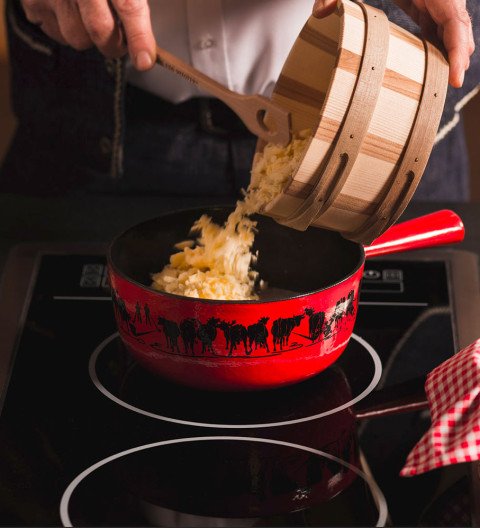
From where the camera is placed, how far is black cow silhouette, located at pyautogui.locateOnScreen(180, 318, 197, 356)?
0.77m

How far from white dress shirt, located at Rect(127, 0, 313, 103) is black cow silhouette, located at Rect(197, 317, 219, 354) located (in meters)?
0.49

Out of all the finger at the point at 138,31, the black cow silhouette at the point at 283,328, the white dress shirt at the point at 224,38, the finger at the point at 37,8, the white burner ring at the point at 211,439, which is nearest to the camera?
the white burner ring at the point at 211,439

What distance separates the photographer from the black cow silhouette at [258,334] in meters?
0.76

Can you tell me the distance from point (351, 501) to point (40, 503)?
24 cm

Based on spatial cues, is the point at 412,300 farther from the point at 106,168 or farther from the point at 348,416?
the point at 106,168

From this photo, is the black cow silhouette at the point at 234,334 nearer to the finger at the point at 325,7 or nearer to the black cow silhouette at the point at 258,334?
the black cow silhouette at the point at 258,334

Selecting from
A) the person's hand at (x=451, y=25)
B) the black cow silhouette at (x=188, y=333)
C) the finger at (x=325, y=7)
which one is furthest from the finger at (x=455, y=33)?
the black cow silhouette at (x=188, y=333)

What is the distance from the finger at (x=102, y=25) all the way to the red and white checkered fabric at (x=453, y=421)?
481 millimetres

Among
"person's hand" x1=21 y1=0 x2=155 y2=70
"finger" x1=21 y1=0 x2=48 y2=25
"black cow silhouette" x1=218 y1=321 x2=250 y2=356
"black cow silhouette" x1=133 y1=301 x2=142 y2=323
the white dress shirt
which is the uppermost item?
"person's hand" x1=21 y1=0 x2=155 y2=70

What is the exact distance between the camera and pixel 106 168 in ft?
4.20

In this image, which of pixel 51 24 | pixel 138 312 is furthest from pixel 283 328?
pixel 51 24

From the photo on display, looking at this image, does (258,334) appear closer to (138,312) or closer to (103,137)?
(138,312)

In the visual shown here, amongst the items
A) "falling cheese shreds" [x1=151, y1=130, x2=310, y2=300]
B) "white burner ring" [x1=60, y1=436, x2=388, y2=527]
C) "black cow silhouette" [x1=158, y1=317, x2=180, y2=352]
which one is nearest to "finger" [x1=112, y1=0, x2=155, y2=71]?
"falling cheese shreds" [x1=151, y1=130, x2=310, y2=300]

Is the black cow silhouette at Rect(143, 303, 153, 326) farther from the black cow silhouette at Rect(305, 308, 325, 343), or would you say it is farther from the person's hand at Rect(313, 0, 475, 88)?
the person's hand at Rect(313, 0, 475, 88)
